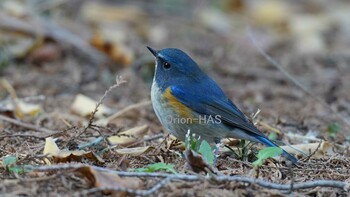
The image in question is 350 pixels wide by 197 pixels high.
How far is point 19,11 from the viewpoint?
8992 mm

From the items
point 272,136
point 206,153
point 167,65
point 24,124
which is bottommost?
point 24,124

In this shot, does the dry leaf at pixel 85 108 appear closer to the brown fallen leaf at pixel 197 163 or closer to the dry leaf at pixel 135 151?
the dry leaf at pixel 135 151

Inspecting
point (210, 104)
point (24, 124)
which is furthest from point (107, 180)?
point (24, 124)

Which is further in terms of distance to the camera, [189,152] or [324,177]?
[324,177]

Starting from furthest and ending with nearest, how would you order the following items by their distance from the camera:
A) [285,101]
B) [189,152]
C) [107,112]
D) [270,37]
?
[270,37] < [285,101] < [107,112] < [189,152]

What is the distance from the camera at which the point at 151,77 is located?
8375mm

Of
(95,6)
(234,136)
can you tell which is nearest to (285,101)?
(234,136)

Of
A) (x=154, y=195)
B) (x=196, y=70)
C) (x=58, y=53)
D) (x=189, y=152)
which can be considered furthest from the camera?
(x=58, y=53)

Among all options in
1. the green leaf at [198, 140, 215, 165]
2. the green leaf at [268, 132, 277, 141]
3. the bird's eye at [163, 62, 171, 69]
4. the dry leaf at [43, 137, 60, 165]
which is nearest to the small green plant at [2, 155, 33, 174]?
the dry leaf at [43, 137, 60, 165]

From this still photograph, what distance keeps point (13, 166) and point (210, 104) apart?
1731 mm

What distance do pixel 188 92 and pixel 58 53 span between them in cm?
399

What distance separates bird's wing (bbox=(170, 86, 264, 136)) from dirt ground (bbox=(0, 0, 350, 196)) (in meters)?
0.32

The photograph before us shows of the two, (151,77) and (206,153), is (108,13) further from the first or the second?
(206,153)

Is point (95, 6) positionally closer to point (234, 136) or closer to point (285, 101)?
point (285, 101)
